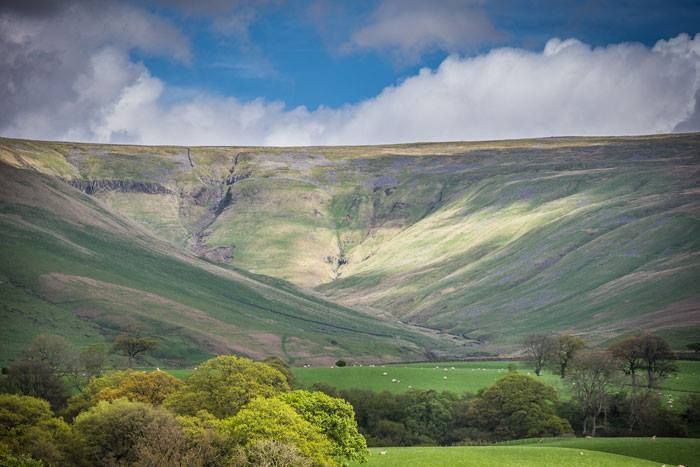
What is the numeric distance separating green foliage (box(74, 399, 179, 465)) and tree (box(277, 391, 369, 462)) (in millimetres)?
12398

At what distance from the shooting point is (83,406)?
338 feet

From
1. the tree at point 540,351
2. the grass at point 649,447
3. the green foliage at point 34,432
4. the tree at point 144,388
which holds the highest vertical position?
the tree at point 540,351

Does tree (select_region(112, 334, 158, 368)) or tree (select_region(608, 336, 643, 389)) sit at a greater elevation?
tree (select_region(608, 336, 643, 389))

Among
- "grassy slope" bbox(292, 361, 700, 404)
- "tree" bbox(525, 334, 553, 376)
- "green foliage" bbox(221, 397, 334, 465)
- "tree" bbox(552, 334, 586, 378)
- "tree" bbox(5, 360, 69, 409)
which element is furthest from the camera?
"tree" bbox(525, 334, 553, 376)

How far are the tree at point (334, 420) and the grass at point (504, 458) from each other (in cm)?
190

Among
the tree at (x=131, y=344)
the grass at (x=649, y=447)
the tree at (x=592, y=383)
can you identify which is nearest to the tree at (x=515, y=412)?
the tree at (x=592, y=383)

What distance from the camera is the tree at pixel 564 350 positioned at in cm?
15112

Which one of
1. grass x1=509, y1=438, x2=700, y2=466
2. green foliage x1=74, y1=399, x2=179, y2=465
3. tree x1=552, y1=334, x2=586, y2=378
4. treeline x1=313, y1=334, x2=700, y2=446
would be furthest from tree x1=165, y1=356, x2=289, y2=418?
tree x1=552, y1=334, x2=586, y2=378

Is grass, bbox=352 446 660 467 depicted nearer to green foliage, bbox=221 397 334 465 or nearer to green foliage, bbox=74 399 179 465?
green foliage, bbox=221 397 334 465

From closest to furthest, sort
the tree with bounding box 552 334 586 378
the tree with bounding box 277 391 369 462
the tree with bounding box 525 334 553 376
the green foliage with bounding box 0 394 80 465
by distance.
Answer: the green foliage with bounding box 0 394 80 465
the tree with bounding box 277 391 369 462
the tree with bounding box 552 334 586 378
the tree with bounding box 525 334 553 376

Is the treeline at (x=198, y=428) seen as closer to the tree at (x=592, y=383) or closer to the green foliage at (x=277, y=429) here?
the green foliage at (x=277, y=429)

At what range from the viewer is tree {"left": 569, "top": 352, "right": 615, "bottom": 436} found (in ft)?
396

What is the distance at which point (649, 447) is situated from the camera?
9125 cm

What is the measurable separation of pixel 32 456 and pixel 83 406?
88.7 feet
